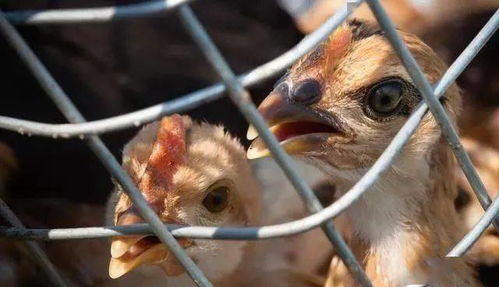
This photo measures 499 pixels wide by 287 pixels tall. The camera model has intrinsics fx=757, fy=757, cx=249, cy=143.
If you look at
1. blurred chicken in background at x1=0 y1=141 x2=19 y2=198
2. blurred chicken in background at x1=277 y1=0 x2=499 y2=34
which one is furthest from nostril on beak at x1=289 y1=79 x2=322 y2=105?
blurred chicken in background at x1=0 y1=141 x2=19 y2=198

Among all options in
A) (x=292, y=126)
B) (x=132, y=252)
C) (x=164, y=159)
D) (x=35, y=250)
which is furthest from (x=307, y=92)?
(x=35, y=250)

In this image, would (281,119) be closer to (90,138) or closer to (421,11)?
(90,138)

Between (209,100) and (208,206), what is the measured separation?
0.61m

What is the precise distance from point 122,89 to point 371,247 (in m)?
0.75

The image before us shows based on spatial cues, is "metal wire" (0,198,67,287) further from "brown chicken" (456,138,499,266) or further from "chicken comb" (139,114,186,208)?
"brown chicken" (456,138,499,266)

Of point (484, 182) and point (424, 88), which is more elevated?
point (484, 182)

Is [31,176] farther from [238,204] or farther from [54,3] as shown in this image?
[238,204]

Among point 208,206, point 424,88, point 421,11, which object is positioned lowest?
point 424,88

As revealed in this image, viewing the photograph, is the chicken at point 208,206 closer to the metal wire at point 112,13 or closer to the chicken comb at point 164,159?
the chicken comb at point 164,159

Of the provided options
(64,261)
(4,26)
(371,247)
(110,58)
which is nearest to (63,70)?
(110,58)

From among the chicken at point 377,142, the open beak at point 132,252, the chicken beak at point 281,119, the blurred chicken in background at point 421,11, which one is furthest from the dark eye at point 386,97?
the blurred chicken in background at point 421,11

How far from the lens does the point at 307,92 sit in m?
1.18

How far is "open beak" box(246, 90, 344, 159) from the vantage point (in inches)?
45.1

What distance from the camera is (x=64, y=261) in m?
1.53
